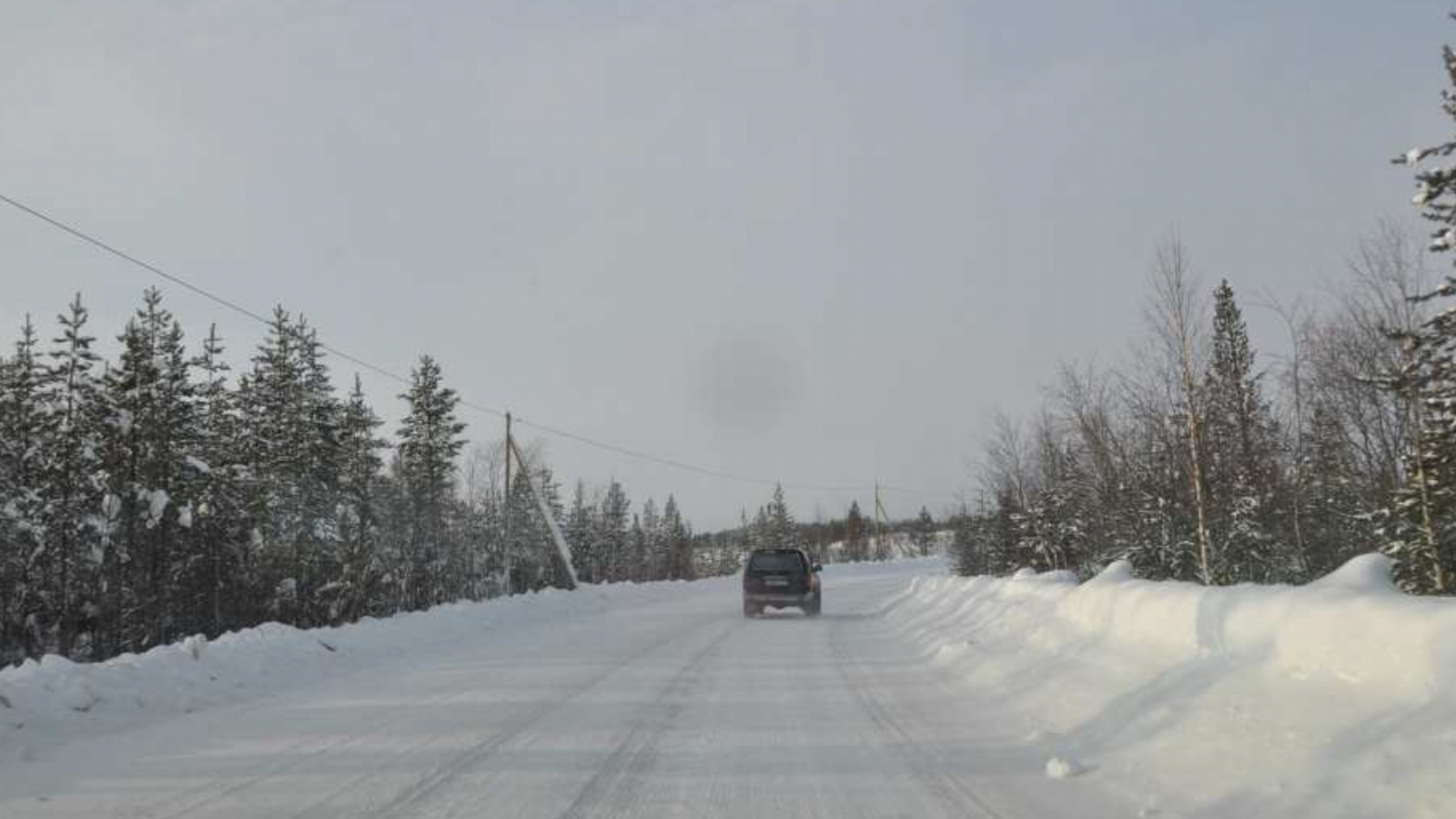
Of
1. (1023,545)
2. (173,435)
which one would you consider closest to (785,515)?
(1023,545)

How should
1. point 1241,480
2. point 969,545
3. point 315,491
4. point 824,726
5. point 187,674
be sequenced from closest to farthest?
point 824,726 < point 187,674 < point 1241,480 < point 315,491 < point 969,545

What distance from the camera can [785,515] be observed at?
4651 inches

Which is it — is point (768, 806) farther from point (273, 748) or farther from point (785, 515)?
point (785, 515)

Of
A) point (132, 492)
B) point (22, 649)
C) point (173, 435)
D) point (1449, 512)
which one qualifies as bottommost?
point (22, 649)

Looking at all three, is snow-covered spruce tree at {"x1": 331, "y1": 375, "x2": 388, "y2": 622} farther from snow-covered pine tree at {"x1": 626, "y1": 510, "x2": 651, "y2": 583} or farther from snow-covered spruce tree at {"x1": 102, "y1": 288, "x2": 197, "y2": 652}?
snow-covered pine tree at {"x1": 626, "y1": 510, "x2": 651, "y2": 583}

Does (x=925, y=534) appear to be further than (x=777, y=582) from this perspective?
Yes

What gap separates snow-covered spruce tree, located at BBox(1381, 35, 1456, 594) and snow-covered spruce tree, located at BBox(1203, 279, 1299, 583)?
216 inches

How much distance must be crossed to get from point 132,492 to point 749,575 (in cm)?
2333

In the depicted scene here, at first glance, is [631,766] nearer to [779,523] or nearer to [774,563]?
[774,563]

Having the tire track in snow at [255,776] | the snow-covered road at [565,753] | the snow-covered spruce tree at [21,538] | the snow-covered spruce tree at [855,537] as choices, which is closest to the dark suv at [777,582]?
the snow-covered road at [565,753]

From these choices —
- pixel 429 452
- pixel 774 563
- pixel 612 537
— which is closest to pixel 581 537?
pixel 612 537

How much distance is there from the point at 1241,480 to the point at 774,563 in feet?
49.4

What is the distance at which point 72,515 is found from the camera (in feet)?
108

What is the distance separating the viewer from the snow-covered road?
5570 mm
